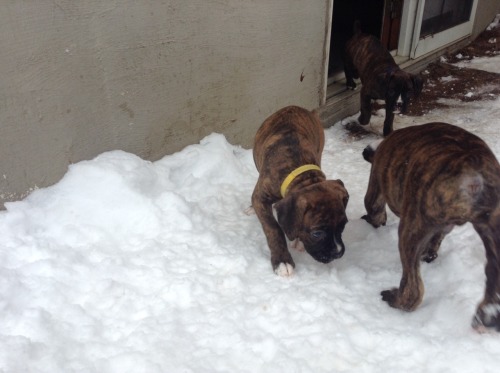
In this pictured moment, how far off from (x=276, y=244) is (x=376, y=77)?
10.8 ft

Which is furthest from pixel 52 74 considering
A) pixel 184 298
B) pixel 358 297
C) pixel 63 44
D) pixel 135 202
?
pixel 358 297

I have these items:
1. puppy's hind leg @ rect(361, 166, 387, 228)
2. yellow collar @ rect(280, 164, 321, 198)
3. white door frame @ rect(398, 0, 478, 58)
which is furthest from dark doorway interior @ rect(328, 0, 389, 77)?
yellow collar @ rect(280, 164, 321, 198)

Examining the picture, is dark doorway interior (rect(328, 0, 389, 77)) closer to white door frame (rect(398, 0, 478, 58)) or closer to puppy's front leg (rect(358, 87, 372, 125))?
white door frame (rect(398, 0, 478, 58))

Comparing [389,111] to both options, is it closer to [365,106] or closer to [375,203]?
[365,106]

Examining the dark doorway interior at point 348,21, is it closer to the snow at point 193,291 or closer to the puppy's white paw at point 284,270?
the snow at point 193,291

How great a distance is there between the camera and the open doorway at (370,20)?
765 cm

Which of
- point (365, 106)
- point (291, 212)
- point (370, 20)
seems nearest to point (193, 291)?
point (291, 212)

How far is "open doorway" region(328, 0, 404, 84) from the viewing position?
7.65 metres

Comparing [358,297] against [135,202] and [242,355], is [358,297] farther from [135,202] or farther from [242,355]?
[135,202]

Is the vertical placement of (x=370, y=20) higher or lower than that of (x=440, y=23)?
higher

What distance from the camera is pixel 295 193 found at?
9.59 ft

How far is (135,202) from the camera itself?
371cm

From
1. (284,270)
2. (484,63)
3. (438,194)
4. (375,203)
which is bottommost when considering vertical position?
(484,63)

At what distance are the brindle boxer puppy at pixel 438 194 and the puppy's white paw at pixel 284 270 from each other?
64 centimetres
